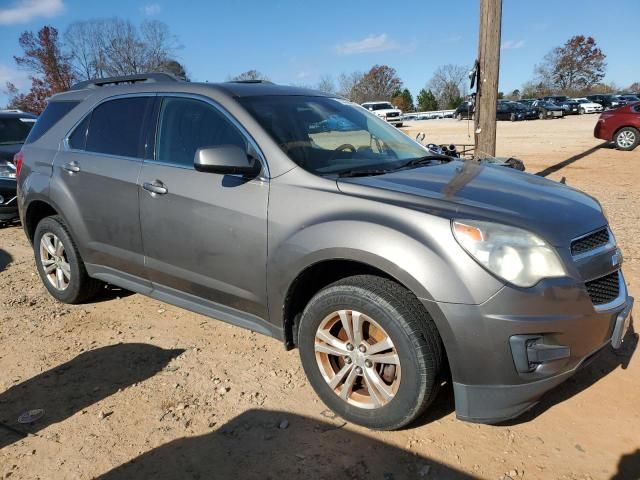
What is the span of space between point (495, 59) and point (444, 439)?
22.9 feet

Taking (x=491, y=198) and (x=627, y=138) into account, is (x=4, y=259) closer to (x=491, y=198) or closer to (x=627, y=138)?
(x=491, y=198)

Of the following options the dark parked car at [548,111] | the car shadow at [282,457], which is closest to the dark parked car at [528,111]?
the dark parked car at [548,111]

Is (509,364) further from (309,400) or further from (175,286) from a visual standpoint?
(175,286)

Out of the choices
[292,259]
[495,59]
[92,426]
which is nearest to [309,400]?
[292,259]

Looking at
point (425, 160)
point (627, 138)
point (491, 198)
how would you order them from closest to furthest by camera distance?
point (491, 198)
point (425, 160)
point (627, 138)

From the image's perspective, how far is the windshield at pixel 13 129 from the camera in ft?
28.2

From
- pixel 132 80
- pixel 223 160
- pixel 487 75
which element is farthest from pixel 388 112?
pixel 223 160

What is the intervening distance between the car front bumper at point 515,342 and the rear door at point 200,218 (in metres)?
1.18

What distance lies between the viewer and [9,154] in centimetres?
782

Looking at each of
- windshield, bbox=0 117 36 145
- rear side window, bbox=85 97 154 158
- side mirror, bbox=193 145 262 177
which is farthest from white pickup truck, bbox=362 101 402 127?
side mirror, bbox=193 145 262 177

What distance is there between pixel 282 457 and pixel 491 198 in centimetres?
171

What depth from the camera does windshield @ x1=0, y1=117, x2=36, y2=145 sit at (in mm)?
8609

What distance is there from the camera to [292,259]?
2.84 metres

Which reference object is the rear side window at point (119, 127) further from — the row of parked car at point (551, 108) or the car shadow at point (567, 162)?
the row of parked car at point (551, 108)
